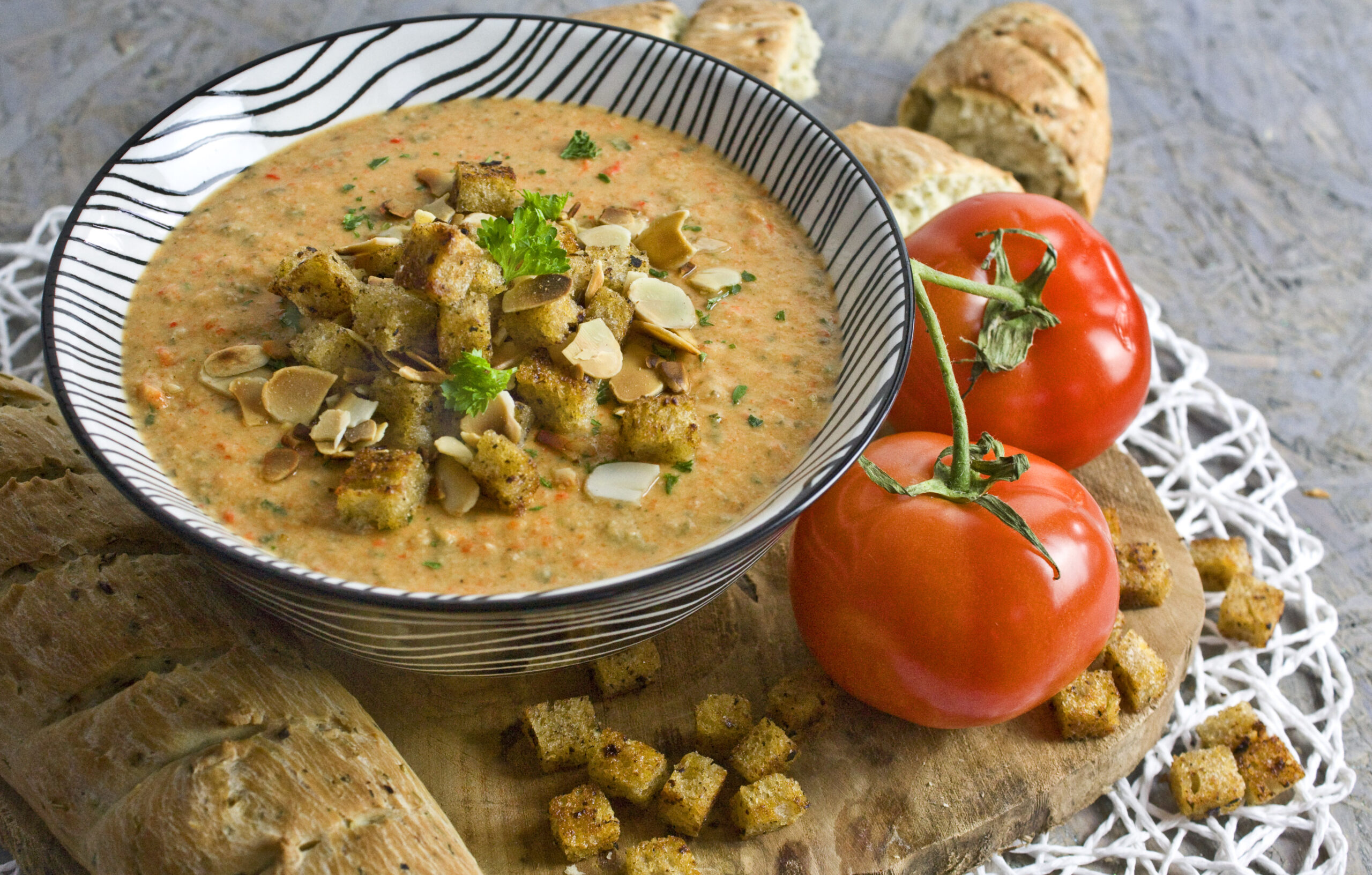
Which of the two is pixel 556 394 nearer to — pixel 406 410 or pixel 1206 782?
pixel 406 410

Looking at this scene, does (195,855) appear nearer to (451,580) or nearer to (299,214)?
(451,580)

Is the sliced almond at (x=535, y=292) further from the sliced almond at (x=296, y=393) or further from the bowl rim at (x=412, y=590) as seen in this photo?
the bowl rim at (x=412, y=590)

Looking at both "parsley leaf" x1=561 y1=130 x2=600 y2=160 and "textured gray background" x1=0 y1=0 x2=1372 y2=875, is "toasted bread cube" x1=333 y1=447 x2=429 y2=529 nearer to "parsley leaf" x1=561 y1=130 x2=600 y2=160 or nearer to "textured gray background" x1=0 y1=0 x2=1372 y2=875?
Result: "parsley leaf" x1=561 y1=130 x2=600 y2=160

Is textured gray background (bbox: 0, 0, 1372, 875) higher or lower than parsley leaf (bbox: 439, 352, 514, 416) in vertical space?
lower

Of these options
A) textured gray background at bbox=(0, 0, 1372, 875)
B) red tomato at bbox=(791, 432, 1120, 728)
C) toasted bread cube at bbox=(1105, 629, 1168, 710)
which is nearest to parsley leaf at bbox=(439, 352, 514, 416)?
red tomato at bbox=(791, 432, 1120, 728)

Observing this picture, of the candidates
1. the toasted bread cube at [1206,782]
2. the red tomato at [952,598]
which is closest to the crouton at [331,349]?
the red tomato at [952,598]

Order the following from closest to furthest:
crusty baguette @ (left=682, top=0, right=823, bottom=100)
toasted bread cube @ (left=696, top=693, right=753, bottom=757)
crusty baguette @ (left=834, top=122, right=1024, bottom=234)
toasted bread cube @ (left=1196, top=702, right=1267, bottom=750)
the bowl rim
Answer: the bowl rim → toasted bread cube @ (left=696, top=693, right=753, bottom=757) → toasted bread cube @ (left=1196, top=702, right=1267, bottom=750) → crusty baguette @ (left=834, top=122, right=1024, bottom=234) → crusty baguette @ (left=682, top=0, right=823, bottom=100)

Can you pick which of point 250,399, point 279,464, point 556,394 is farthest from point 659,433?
point 250,399
